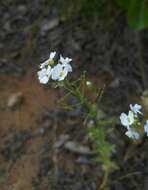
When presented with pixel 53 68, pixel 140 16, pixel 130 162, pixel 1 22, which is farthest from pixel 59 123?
pixel 53 68

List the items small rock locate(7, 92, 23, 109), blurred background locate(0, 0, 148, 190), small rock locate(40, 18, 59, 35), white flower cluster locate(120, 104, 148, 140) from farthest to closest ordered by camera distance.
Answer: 1. small rock locate(40, 18, 59, 35)
2. small rock locate(7, 92, 23, 109)
3. blurred background locate(0, 0, 148, 190)
4. white flower cluster locate(120, 104, 148, 140)

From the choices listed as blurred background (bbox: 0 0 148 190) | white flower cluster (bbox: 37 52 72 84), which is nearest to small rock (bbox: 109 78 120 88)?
blurred background (bbox: 0 0 148 190)

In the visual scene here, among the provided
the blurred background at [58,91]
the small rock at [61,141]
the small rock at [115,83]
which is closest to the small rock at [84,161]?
the blurred background at [58,91]

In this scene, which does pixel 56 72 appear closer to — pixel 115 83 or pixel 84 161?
pixel 84 161

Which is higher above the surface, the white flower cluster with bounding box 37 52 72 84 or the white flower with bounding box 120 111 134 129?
the white flower cluster with bounding box 37 52 72 84

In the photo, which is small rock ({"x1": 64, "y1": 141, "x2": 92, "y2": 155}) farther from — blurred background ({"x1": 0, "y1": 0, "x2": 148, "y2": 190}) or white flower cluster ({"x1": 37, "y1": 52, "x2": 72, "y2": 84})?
white flower cluster ({"x1": 37, "y1": 52, "x2": 72, "y2": 84})

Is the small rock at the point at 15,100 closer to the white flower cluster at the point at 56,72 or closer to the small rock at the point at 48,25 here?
the small rock at the point at 48,25
